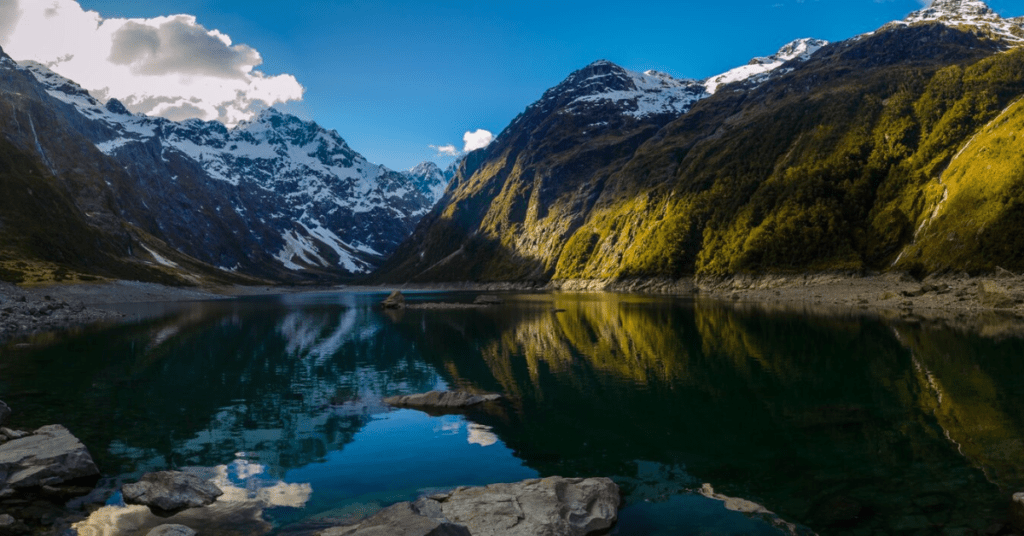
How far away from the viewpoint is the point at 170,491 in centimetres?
1908

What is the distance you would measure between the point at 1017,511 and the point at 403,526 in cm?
1684

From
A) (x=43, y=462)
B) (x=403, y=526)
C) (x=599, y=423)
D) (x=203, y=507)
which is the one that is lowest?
(x=203, y=507)

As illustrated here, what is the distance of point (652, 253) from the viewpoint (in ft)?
591

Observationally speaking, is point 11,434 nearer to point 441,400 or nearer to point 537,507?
point 441,400

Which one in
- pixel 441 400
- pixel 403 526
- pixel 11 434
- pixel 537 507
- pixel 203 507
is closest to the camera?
pixel 403 526

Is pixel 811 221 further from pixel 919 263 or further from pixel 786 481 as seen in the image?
pixel 786 481

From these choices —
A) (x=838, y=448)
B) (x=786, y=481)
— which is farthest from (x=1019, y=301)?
(x=786, y=481)

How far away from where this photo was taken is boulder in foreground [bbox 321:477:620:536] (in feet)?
48.2

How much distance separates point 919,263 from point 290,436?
123 metres

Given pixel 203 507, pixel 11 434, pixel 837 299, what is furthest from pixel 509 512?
pixel 837 299

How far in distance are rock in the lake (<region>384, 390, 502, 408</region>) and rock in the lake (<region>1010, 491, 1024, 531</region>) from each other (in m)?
25.2

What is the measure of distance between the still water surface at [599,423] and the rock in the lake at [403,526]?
2714 millimetres

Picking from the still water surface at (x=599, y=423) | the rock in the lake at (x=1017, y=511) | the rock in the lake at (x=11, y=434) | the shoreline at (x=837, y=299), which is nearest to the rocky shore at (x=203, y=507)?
the still water surface at (x=599, y=423)

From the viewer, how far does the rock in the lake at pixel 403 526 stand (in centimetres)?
1402
